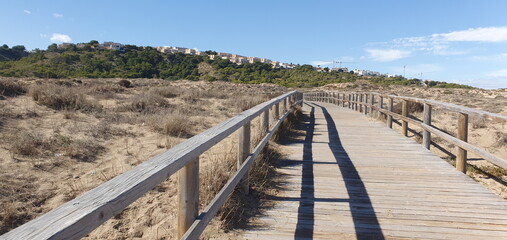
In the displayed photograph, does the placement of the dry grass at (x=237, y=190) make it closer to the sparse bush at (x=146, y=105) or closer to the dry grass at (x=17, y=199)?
the dry grass at (x=17, y=199)

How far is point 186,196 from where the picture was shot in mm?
2381

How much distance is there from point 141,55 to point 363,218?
7530cm

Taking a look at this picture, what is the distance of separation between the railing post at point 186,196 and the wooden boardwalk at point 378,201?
0.99m

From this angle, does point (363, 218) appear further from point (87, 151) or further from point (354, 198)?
point (87, 151)

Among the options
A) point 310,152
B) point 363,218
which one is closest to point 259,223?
point 363,218

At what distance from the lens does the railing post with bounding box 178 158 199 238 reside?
7.81 feet

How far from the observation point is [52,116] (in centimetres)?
998

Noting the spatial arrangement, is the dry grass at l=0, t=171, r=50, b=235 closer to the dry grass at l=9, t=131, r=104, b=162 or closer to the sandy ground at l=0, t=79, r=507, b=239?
the sandy ground at l=0, t=79, r=507, b=239

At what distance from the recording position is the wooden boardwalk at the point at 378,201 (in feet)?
11.1

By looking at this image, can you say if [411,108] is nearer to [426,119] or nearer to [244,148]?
[426,119]

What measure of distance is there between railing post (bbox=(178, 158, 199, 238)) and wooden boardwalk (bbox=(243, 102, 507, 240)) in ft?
3.26

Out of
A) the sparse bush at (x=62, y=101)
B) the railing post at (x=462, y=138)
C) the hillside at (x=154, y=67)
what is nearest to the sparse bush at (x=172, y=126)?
the sparse bush at (x=62, y=101)

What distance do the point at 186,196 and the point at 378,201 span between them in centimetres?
260

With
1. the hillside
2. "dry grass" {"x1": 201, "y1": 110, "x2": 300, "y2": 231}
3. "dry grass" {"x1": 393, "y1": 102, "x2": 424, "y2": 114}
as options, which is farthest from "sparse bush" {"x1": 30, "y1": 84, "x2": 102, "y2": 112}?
the hillside
